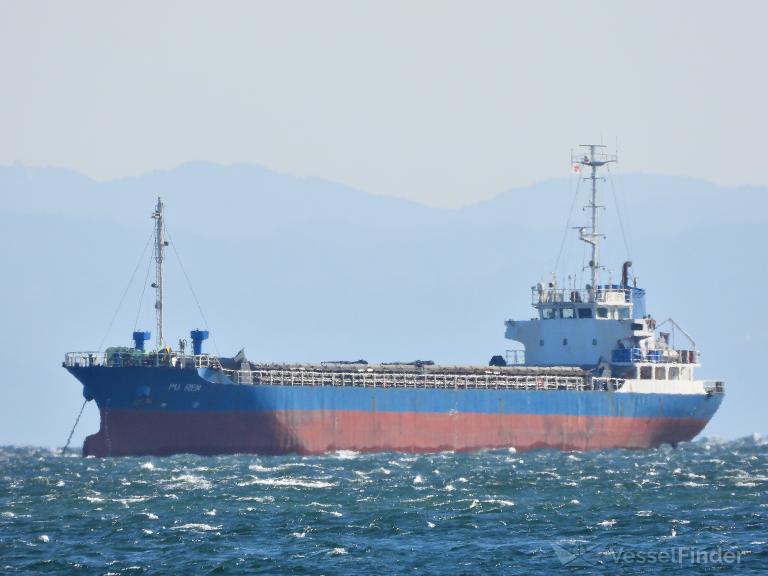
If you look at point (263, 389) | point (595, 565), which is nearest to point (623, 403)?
point (263, 389)

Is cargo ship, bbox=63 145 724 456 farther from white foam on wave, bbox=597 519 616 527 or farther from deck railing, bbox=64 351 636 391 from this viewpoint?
white foam on wave, bbox=597 519 616 527

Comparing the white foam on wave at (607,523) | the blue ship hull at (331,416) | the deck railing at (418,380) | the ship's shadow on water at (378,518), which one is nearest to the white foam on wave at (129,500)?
the ship's shadow on water at (378,518)

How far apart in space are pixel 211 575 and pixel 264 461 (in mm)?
31122

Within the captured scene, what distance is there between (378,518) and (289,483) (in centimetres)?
1092

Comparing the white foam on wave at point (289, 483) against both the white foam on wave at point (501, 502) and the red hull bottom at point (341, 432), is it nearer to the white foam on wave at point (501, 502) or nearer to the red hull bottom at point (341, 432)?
the white foam on wave at point (501, 502)

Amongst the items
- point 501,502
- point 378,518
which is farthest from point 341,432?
point 378,518

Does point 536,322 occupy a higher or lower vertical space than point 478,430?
higher

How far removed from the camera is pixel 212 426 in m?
70.9

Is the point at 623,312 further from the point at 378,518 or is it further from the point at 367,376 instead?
the point at 378,518

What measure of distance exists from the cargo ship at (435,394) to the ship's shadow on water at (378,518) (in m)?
4.67

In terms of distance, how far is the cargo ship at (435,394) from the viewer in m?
70.9

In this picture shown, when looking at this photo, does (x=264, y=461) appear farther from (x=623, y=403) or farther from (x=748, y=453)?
(x=748, y=453)

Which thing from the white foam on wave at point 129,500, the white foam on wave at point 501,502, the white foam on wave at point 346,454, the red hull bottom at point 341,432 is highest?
the red hull bottom at point 341,432

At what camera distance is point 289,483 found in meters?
55.5
